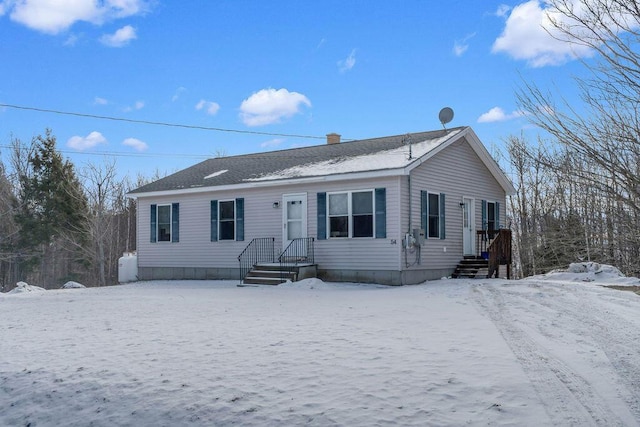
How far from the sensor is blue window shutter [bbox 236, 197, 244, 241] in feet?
59.6

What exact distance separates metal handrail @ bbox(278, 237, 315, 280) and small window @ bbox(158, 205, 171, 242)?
5466 mm

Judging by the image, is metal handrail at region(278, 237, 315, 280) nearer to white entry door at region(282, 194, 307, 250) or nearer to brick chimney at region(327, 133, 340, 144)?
white entry door at region(282, 194, 307, 250)

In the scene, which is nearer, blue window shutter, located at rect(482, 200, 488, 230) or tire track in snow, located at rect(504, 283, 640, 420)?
tire track in snow, located at rect(504, 283, 640, 420)

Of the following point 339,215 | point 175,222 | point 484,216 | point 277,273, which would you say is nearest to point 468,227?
point 484,216

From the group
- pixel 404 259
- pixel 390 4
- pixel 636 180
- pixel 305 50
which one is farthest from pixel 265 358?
pixel 305 50

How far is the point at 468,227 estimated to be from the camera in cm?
1833

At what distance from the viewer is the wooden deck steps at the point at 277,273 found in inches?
616

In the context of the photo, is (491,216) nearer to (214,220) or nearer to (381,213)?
(381,213)

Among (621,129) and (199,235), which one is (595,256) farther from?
(199,235)

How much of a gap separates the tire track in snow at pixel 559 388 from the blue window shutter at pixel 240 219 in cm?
1184

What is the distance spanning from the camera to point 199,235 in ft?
63.1

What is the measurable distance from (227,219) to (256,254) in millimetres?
1743

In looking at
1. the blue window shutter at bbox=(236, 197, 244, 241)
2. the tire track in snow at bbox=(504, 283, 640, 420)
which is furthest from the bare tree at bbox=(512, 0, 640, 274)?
the blue window shutter at bbox=(236, 197, 244, 241)

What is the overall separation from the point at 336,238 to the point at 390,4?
6.56 meters
